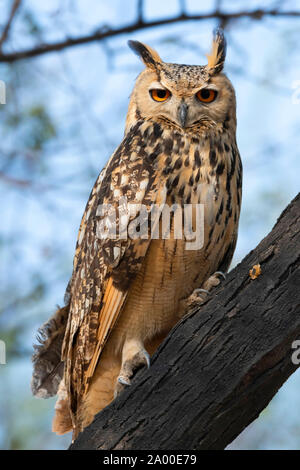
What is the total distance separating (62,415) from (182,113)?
4.61 ft

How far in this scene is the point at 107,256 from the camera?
2492 millimetres

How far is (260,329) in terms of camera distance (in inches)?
77.7

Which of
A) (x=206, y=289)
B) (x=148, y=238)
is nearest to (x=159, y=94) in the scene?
(x=148, y=238)

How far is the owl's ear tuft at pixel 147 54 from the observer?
2855 mm

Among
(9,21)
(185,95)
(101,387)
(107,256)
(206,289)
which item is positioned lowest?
(101,387)

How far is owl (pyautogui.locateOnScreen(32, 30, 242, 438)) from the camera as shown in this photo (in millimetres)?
2416

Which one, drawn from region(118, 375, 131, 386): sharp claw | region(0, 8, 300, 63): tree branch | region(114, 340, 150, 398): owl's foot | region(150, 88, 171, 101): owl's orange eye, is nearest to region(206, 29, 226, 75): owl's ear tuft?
region(150, 88, 171, 101): owl's orange eye

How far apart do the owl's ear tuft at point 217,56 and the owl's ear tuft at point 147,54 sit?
228 millimetres

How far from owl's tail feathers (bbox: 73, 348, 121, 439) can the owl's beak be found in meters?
0.98

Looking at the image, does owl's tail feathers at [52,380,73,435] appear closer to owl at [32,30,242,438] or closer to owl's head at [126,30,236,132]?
owl at [32,30,242,438]

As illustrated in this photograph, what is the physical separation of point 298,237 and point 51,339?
4.12ft

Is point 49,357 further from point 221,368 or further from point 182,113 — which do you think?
point 182,113
